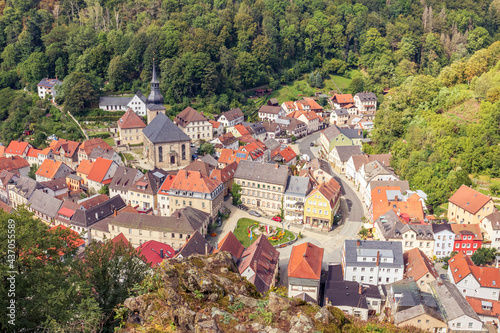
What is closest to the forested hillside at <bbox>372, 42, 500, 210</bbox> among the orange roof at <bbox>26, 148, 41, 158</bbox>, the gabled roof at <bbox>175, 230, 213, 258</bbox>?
the gabled roof at <bbox>175, 230, 213, 258</bbox>

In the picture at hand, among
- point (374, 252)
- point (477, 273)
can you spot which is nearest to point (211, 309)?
point (374, 252)

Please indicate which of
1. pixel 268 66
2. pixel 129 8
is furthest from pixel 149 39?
pixel 268 66

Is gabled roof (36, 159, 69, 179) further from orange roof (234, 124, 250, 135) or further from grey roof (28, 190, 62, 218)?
orange roof (234, 124, 250, 135)

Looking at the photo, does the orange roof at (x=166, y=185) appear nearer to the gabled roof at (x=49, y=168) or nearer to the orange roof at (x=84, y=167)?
the orange roof at (x=84, y=167)

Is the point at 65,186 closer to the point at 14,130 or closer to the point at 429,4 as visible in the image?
the point at 14,130

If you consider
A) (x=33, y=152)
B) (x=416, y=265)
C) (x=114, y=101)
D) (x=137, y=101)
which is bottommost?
(x=33, y=152)

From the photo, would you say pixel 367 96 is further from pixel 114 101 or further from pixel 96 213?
pixel 96 213
